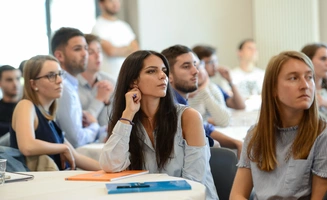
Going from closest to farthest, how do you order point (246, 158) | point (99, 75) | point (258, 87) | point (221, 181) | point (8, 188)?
point (8, 188) → point (246, 158) → point (221, 181) → point (99, 75) → point (258, 87)

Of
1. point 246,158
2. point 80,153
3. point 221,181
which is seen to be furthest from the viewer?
point 80,153

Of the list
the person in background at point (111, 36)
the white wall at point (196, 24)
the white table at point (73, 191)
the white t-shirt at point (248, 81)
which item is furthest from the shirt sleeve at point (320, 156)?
the white t-shirt at point (248, 81)

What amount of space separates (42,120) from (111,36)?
326 cm

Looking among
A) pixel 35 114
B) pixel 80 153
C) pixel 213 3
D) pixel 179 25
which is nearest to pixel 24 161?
pixel 35 114

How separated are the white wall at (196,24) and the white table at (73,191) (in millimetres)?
5173

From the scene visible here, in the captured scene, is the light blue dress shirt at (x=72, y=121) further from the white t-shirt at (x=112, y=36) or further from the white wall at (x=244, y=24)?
the white wall at (x=244, y=24)

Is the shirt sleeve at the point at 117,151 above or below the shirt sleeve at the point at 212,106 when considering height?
above

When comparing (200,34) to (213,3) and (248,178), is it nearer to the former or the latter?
(213,3)

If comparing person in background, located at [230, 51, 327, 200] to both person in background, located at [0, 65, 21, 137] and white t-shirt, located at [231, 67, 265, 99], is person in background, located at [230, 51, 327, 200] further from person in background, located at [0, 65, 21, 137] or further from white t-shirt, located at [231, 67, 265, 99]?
white t-shirt, located at [231, 67, 265, 99]

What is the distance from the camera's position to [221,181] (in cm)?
308

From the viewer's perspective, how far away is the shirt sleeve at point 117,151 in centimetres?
280

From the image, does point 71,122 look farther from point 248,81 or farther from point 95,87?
point 248,81

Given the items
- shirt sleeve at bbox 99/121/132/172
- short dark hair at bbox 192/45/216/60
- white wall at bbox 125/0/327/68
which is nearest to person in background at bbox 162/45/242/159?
shirt sleeve at bbox 99/121/132/172

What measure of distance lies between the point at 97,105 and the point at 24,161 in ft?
5.35
